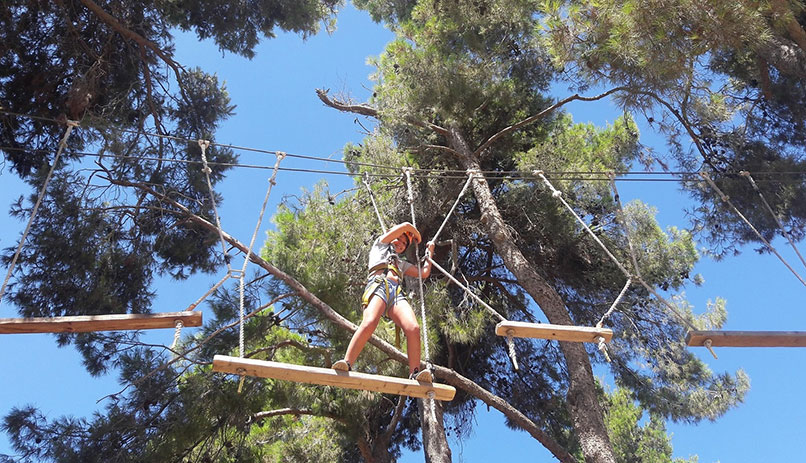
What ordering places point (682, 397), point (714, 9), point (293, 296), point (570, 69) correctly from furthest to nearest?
point (682, 397)
point (570, 69)
point (293, 296)
point (714, 9)

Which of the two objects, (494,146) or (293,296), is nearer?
(293,296)

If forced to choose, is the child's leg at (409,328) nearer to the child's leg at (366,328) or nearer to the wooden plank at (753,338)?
the child's leg at (366,328)

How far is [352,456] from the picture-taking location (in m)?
7.66

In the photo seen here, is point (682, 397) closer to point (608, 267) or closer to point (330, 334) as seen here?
point (608, 267)

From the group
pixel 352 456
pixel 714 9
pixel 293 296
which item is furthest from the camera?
pixel 352 456

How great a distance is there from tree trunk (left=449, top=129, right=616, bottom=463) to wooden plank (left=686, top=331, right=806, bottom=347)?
133 cm

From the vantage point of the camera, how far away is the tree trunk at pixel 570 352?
513 centimetres

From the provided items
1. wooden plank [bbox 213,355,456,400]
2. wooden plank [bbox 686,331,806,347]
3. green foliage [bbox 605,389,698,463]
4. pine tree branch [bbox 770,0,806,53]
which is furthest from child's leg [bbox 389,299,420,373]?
green foliage [bbox 605,389,698,463]

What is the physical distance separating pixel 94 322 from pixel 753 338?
143 inches

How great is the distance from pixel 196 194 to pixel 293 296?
160 cm

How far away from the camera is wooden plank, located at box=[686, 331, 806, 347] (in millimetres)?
4082

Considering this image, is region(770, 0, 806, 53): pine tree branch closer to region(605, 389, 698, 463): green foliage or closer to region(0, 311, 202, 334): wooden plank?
region(0, 311, 202, 334): wooden plank

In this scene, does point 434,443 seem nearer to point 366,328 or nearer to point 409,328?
point 409,328

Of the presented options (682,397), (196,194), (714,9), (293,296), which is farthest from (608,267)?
(196,194)
